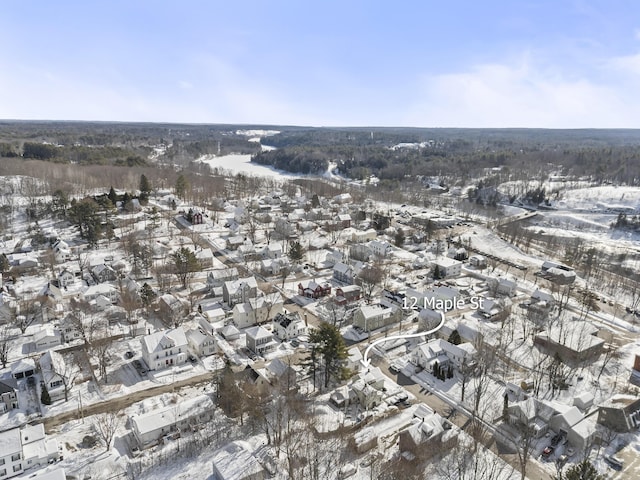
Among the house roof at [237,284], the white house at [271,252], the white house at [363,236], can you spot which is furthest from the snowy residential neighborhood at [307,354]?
the white house at [363,236]

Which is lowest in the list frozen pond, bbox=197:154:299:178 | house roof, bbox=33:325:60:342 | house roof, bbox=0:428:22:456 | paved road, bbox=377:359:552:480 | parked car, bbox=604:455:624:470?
paved road, bbox=377:359:552:480

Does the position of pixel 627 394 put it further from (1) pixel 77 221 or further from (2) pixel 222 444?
(1) pixel 77 221

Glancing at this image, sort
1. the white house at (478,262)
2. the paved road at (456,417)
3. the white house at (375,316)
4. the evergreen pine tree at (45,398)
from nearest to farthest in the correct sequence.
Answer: the paved road at (456,417)
the evergreen pine tree at (45,398)
the white house at (375,316)
the white house at (478,262)

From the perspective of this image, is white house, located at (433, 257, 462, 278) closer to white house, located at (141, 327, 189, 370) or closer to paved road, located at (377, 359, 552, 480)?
paved road, located at (377, 359, 552, 480)

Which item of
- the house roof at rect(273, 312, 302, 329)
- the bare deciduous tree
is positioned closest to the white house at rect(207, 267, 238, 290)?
the house roof at rect(273, 312, 302, 329)

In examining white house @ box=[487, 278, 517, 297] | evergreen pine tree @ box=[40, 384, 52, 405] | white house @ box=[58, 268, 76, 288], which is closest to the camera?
evergreen pine tree @ box=[40, 384, 52, 405]

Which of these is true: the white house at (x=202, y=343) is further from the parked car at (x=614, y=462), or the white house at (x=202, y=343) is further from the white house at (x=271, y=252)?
the parked car at (x=614, y=462)

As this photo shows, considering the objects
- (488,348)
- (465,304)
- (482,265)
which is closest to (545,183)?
(482,265)
